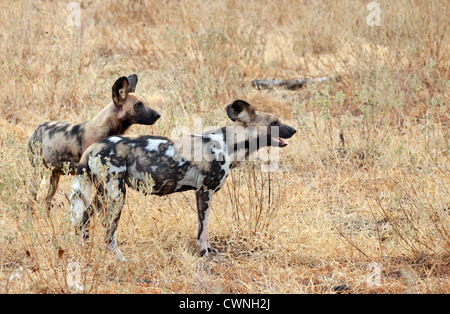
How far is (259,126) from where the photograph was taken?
453cm

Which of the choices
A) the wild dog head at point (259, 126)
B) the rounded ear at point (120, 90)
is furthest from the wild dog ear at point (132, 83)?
the wild dog head at point (259, 126)

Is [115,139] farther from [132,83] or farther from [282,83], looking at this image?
[282,83]

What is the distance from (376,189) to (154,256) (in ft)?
7.57

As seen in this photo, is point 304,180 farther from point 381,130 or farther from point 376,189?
point 381,130

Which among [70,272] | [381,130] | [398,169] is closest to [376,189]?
[398,169]

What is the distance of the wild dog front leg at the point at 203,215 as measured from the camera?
434cm

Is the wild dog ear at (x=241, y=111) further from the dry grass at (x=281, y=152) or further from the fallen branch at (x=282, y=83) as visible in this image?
the fallen branch at (x=282, y=83)

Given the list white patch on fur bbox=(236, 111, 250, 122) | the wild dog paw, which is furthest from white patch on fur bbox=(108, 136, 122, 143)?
the wild dog paw

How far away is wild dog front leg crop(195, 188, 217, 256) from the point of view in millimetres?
4344

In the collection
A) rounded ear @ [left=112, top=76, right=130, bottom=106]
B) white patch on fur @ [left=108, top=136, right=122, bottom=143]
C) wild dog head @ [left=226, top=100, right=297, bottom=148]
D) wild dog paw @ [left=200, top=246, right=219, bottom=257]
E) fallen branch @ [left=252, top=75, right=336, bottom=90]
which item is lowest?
wild dog paw @ [left=200, top=246, right=219, bottom=257]

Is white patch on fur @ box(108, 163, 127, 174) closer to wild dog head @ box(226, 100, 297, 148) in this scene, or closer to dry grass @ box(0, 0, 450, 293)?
dry grass @ box(0, 0, 450, 293)

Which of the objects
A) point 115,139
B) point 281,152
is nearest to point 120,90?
point 115,139

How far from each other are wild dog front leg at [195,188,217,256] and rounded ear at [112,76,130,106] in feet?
4.05

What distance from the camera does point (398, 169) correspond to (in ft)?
19.1
